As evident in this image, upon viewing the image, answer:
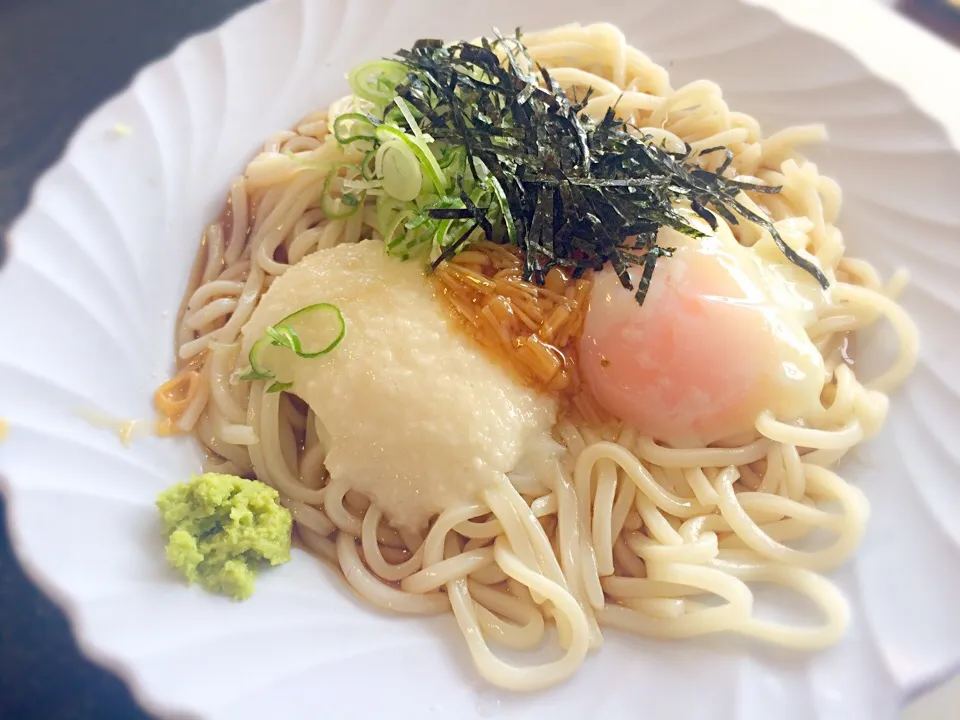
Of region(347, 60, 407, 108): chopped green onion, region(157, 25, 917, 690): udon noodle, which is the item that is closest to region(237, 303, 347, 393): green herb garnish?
region(157, 25, 917, 690): udon noodle

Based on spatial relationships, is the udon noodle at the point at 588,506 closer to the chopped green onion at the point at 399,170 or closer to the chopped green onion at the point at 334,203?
the chopped green onion at the point at 334,203

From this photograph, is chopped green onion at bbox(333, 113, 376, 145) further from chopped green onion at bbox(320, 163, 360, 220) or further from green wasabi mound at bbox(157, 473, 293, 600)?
green wasabi mound at bbox(157, 473, 293, 600)

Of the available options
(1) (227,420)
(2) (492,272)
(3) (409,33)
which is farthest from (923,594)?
(3) (409,33)

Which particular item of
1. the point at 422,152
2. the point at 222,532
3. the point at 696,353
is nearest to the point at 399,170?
the point at 422,152

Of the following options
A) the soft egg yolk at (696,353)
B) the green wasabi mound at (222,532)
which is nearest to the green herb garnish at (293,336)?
the green wasabi mound at (222,532)

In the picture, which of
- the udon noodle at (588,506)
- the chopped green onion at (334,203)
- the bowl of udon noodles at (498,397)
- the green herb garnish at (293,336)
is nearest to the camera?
the bowl of udon noodles at (498,397)
